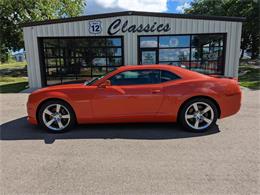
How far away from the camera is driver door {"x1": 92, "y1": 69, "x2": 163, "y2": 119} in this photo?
4555mm

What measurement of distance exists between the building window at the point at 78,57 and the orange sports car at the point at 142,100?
787 cm

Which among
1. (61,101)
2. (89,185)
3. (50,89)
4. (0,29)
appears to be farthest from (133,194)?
(0,29)

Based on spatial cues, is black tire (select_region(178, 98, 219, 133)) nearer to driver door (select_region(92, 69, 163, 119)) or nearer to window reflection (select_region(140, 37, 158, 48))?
driver door (select_region(92, 69, 163, 119))

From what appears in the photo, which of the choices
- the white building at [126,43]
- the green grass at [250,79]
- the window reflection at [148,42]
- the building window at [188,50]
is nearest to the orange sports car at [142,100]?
the white building at [126,43]

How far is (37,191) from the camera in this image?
2.70m

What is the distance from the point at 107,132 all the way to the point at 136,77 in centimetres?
136

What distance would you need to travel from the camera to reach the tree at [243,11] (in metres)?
19.9

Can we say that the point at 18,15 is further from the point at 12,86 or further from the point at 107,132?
the point at 107,132

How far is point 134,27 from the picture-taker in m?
11.8

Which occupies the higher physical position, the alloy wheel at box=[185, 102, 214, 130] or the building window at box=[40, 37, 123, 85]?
the building window at box=[40, 37, 123, 85]

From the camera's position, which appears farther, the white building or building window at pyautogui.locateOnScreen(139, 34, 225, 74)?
building window at pyautogui.locateOnScreen(139, 34, 225, 74)

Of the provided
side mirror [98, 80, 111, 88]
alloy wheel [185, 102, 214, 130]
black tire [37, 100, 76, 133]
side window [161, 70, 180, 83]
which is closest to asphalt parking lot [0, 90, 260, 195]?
black tire [37, 100, 76, 133]

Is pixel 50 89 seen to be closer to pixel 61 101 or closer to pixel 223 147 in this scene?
pixel 61 101

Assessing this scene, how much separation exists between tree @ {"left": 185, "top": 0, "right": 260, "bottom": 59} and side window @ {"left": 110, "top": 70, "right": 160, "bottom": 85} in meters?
19.6
